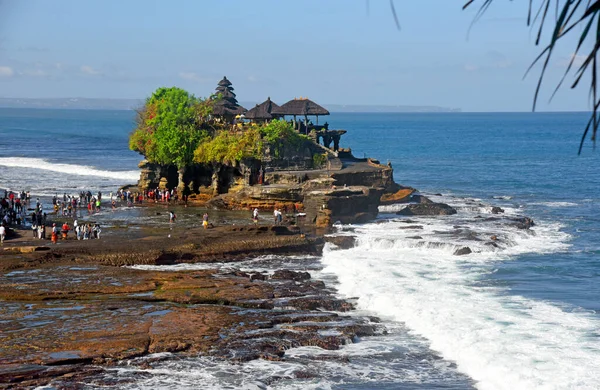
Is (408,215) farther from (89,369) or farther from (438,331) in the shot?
(89,369)

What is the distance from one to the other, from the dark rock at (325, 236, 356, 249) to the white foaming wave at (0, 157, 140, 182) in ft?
124

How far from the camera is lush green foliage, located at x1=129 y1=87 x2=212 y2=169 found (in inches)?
2376

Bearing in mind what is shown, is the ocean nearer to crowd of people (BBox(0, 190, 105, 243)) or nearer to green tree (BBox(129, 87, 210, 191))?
green tree (BBox(129, 87, 210, 191))

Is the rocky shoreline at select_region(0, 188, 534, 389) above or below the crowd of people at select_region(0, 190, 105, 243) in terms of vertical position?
below

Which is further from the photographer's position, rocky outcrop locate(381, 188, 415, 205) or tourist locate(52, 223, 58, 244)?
rocky outcrop locate(381, 188, 415, 205)

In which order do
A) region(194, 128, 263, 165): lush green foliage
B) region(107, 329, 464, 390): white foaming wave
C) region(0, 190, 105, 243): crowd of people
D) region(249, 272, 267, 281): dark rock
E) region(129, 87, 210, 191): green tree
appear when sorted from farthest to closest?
region(129, 87, 210, 191): green tree → region(194, 128, 263, 165): lush green foliage → region(0, 190, 105, 243): crowd of people → region(249, 272, 267, 281): dark rock → region(107, 329, 464, 390): white foaming wave

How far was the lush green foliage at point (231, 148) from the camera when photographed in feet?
186

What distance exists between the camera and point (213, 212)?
172 feet

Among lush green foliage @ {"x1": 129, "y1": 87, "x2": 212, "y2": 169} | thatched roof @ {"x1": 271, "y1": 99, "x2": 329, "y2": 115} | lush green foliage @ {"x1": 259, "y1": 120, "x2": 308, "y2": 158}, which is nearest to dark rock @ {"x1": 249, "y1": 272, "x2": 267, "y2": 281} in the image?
lush green foliage @ {"x1": 259, "y1": 120, "x2": 308, "y2": 158}

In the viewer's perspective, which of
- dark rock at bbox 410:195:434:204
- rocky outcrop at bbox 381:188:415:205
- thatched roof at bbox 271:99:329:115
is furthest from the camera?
thatched roof at bbox 271:99:329:115

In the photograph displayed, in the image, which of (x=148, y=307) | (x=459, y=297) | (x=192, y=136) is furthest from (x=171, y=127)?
(x=459, y=297)

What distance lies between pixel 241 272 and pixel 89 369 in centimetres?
1338

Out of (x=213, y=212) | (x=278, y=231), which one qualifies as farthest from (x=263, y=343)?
(x=213, y=212)

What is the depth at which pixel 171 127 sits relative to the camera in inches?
2430
